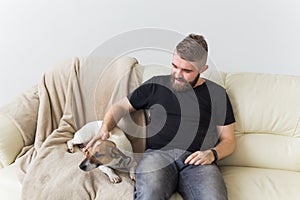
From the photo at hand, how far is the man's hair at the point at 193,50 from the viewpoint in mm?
1742

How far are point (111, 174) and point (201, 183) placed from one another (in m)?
0.41

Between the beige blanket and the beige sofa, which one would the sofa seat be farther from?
the beige blanket

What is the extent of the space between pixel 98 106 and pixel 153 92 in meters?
0.32

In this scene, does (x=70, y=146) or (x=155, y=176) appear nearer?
(x=155, y=176)

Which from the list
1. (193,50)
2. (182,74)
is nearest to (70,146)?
(182,74)

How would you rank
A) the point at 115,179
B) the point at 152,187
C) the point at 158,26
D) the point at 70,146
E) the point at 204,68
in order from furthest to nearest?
the point at 158,26 → the point at 70,146 → the point at 204,68 → the point at 115,179 → the point at 152,187

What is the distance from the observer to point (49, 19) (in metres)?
2.46

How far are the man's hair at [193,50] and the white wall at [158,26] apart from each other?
2.00 ft

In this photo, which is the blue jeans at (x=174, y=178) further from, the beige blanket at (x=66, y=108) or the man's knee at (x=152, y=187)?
the beige blanket at (x=66, y=108)

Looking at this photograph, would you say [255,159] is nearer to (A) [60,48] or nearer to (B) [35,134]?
(B) [35,134]

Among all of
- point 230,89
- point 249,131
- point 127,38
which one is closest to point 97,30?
point 127,38

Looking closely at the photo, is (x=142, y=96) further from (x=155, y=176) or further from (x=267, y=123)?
(x=267, y=123)

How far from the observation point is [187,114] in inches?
74.1

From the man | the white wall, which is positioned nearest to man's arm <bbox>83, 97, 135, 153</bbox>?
the man
